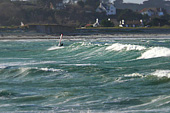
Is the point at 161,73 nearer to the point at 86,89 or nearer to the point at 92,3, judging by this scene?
the point at 86,89

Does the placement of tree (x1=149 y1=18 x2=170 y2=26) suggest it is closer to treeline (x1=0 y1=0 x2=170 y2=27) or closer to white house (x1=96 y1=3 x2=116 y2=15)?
treeline (x1=0 y1=0 x2=170 y2=27)

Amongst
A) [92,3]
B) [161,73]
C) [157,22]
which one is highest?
[92,3]

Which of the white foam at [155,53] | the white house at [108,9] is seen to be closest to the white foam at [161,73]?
the white foam at [155,53]

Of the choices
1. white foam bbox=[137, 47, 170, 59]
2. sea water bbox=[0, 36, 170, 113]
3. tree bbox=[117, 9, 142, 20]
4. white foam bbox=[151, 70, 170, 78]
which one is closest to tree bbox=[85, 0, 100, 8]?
tree bbox=[117, 9, 142, 20]

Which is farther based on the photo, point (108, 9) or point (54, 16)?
point (108, 9)

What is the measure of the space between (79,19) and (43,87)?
106 metres

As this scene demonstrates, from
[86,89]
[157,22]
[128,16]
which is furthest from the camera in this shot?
[128,16]

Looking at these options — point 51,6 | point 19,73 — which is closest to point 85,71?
point 19,73

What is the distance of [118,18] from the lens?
4774 inches

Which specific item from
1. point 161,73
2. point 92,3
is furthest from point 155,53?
point 92,3

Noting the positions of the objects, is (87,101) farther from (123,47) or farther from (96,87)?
(123,47)

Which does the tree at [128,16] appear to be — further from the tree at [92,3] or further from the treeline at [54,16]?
the tree at [92,3]

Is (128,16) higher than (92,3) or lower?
lower

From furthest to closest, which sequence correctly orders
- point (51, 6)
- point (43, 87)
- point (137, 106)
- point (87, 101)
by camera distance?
point (51, 6), point (43, 87), point (87, 101), point (137, 106)
